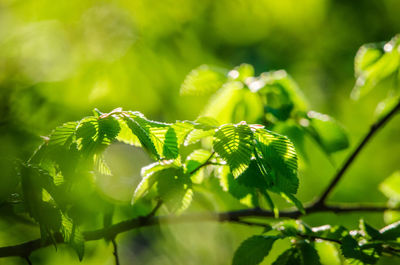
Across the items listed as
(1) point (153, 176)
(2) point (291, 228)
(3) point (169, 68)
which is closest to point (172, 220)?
(1) point (153, 176)

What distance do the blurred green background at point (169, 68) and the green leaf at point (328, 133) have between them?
0.74m

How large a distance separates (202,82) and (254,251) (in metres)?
0.64

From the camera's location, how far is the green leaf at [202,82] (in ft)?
4.14

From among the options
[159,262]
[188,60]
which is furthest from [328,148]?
[159,262]

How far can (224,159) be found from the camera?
722 millimetres

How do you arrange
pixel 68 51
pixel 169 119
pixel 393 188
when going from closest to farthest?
1. pixel 393 188
2. pixel 68 51
3. pixel 169 119

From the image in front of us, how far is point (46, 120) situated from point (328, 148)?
139 centimetres

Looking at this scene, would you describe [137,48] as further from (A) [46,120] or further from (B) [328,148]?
(B) [328,148]

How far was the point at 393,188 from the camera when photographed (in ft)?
4.50

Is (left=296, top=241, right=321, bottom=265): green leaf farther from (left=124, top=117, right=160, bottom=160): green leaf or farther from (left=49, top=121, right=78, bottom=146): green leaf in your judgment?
(left=49, top=121, right=78, bottom=146): green leaf

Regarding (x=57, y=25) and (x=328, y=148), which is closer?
(x=328, y=148)

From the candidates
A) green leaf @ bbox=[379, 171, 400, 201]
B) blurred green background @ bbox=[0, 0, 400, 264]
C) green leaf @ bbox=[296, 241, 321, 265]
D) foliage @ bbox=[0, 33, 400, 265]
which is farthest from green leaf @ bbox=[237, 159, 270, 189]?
green leaf @ bbox=[379, 171, 400, 201]

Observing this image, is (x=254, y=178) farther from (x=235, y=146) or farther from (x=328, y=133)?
(x=328, y=133)

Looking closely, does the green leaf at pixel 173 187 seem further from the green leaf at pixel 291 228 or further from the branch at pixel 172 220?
the green leaf at pixel 291 228
